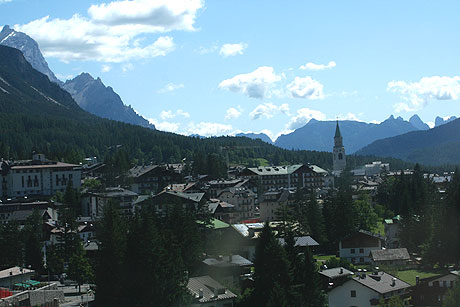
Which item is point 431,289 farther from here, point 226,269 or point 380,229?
point 380,229

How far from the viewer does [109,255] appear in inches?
1989

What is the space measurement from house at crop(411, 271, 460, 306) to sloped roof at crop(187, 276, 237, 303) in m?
14.1

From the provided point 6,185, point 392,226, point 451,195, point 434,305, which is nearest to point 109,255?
point 434,305

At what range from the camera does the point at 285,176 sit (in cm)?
14512

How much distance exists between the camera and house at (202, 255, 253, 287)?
59.3 m

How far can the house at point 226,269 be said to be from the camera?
59.3m

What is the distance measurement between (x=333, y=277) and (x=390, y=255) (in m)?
18.3

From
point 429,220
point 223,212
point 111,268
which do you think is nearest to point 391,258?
point 429,220

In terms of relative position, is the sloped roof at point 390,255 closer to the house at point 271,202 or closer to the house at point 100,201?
the house at point 271,202

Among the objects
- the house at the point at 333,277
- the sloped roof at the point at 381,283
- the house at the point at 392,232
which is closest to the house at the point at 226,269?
the house at the point at 333,277

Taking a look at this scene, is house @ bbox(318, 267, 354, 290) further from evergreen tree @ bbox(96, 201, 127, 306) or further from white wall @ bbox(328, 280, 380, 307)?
evergreen tree @ bbox(96, 201, 127, 306)

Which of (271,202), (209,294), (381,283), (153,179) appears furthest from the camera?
(153,179)

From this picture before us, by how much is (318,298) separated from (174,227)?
17.6 meters

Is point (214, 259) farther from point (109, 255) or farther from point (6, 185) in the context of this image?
point (6, 185)
